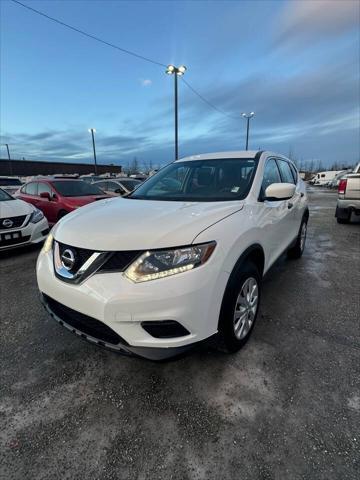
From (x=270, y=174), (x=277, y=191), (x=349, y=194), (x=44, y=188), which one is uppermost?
(x=270, y=174)

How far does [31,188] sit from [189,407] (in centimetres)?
810

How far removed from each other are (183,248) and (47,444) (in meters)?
1.42

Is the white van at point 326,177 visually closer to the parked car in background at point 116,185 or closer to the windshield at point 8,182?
the parked car in background at point 116,185

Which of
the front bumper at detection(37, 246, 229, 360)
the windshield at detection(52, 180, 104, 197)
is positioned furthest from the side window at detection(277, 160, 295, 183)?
the windshield at detection(52, 180, 104, 197)

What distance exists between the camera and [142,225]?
1963 mm

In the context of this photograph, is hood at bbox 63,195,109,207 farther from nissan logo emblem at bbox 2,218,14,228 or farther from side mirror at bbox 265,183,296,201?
side mirror at bbox 265,183,296,201

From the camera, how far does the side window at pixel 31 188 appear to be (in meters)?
7.93

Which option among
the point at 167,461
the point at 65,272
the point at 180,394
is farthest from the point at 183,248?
the point at 167,461

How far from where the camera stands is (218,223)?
1967 mm

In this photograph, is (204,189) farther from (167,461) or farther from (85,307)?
(167,461)

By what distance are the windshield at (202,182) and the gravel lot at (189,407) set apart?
1.40m

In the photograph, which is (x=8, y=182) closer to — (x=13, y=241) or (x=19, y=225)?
(x=19, y=225)

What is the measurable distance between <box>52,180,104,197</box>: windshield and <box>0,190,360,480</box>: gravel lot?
5.15 m

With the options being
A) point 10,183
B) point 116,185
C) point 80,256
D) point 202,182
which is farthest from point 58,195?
point 10,183
